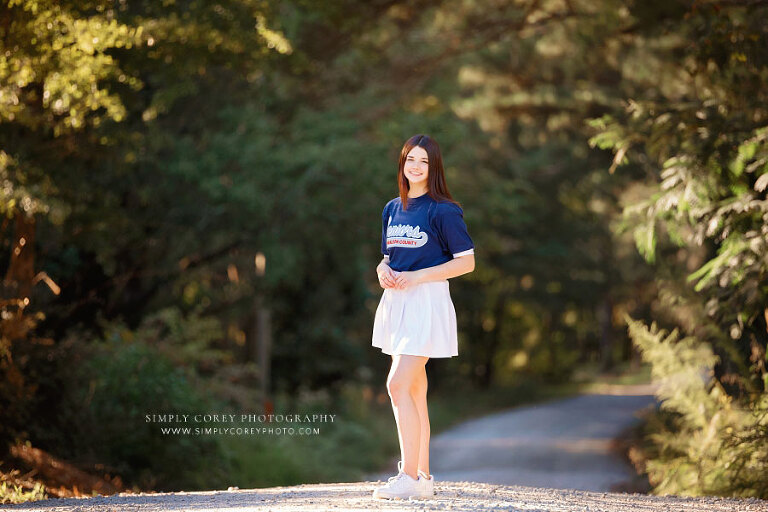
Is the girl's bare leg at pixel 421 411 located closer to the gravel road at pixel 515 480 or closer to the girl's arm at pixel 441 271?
the gravel road at pixel 515 480

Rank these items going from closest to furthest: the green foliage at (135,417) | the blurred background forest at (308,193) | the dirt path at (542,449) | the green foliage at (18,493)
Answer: the green foliage at (18,493) < the blurred background forest at (308,193) < the green foliage at (135,417) < the dirt path at (542,449)

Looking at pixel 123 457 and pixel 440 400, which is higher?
pixel 123 457

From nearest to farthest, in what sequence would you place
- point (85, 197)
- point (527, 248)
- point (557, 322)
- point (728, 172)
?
1. point (728, 172)
2. point (85, 197)
3. point (527, 248)
4. point (557, 322)

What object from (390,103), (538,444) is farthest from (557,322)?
(390,103)

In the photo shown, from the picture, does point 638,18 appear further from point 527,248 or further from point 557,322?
point 557,322

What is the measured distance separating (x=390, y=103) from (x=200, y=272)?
4988 millimetres

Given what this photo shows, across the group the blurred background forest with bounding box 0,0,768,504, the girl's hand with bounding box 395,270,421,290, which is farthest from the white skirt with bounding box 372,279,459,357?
the blurred background forest with bounding box 0,0,768,504

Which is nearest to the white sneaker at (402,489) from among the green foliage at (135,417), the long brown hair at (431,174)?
the long brown hair at (431,174)

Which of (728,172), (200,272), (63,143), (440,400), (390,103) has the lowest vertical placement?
(440,400)

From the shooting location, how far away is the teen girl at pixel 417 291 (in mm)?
6238

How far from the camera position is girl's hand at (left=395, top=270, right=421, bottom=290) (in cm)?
623

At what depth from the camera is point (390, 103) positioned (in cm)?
1973

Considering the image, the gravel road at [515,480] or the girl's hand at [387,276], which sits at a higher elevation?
the girl's hand at [387,276]

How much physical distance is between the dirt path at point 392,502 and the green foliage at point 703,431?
1149mm
